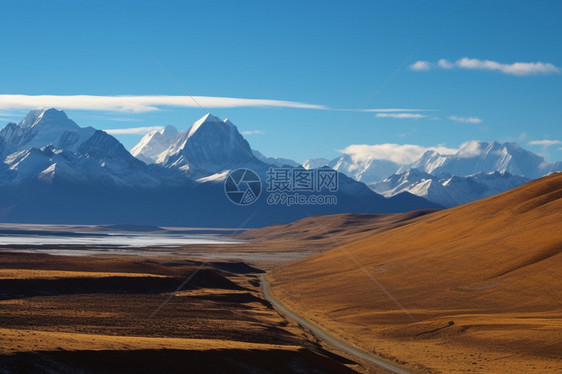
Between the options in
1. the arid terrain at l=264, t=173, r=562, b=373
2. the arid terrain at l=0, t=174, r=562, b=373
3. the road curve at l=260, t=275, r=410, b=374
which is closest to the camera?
the arid terrain at l=0, t=174, r=562, b=373

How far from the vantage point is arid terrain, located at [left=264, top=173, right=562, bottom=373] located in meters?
45.7

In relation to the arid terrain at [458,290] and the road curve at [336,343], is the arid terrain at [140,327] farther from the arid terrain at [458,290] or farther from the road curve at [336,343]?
the arid terrain at [458,290]

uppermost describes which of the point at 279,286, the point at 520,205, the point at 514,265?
the point at 520,205

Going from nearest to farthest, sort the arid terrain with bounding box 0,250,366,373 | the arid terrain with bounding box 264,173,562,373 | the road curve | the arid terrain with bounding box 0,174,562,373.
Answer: the arid terrain with bounding box 0,250,366,373 → the arid terrain with bounding box 0,174,562,373 → the road curve → the arid terrain with bounding box 264,173,562,373

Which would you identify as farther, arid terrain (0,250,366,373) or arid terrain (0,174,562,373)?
arid terrain (0,174,562,373)

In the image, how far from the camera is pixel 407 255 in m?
99.1

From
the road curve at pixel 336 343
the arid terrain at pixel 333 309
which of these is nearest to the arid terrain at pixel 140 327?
the arid terrain at pixel 333 309

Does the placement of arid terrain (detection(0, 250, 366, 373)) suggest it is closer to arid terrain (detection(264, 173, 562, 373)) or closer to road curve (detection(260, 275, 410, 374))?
road curve (detection(260, 275, 410, 374))

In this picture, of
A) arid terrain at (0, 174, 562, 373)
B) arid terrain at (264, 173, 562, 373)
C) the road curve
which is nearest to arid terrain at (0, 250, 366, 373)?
arid terrain at (0, 174, 562, 373)

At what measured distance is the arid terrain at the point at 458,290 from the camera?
4572cm

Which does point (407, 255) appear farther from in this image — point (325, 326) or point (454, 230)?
point (325, 326)

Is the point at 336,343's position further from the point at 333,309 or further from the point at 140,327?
the point at 333,309

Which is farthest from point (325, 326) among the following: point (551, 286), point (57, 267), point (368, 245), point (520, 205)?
point (368, 245)

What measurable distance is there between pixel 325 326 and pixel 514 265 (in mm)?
25363
